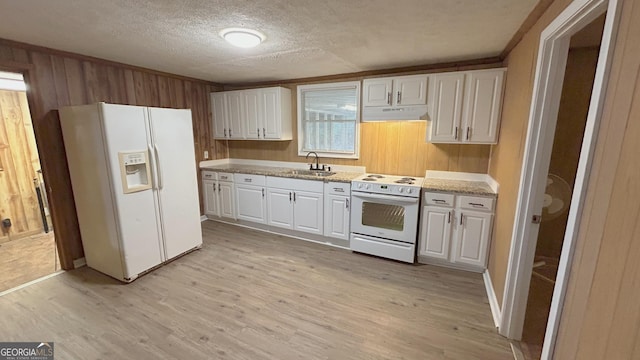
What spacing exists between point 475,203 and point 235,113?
146 inches

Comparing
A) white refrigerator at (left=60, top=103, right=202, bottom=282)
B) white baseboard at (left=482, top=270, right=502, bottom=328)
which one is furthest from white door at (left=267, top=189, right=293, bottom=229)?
white baseboard at (left=482, top=270, right=502, bottom=328)

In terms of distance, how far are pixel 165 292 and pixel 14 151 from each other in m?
3.40

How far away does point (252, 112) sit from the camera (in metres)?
4.20

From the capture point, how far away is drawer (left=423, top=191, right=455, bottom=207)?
112 inches

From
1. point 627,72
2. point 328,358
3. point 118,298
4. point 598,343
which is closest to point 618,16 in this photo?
point 627,72

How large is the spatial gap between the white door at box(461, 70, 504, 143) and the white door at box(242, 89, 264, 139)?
2896mm

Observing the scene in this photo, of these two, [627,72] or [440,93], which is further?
[440,93]

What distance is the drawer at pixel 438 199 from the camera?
285cm

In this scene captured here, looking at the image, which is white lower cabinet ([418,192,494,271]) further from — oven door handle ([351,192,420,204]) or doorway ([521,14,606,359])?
doorway ([521,14,606,359])

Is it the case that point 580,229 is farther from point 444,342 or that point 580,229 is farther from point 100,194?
point 100,194

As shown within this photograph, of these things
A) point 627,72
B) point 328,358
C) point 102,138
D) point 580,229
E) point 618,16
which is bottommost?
point 328,358

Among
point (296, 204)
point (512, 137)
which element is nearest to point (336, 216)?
point (296, 204)

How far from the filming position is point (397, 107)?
3.13m

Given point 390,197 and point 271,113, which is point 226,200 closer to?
point 271,113
